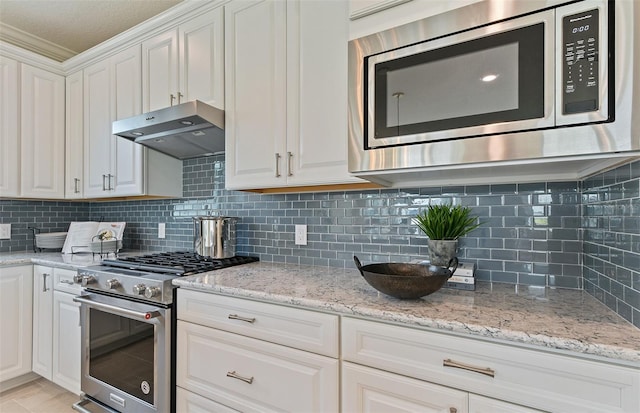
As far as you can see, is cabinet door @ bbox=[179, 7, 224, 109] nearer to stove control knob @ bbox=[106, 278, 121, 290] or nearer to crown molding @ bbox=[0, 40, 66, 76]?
stove control knob @ bbox=[106, 278, 121, 290]

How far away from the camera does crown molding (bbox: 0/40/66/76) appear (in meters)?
2.33

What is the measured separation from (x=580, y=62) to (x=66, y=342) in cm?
292

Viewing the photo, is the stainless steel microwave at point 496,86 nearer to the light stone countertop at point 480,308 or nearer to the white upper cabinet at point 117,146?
the light stone countertop at point 480,308

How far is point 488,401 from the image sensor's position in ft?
2.89

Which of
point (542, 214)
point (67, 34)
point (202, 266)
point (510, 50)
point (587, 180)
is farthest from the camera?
point (67, 34)

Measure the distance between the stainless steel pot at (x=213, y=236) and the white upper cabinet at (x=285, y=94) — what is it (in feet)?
0.89

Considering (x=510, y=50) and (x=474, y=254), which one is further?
(x=474, y=254)

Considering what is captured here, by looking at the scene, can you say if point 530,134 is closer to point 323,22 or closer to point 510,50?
point 510,50

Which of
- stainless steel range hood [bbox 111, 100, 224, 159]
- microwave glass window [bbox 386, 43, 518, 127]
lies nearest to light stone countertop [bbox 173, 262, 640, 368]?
microwave glass window [bbox 386, 43, 518, 127]

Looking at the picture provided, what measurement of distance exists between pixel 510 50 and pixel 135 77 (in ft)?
7.51

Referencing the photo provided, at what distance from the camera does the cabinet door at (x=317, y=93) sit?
150 centimetres

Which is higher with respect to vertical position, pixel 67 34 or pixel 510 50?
pixel 67 34

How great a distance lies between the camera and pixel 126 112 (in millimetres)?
2289

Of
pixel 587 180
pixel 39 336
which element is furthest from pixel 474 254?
pixel 39 336
